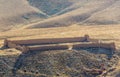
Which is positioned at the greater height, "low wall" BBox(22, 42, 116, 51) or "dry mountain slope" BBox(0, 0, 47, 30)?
"dry mountain slope" BBox(0, 0, 47, 30)

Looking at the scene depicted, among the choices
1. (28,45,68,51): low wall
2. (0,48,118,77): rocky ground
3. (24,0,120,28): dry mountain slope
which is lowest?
(0,48,118,77): rocky ground

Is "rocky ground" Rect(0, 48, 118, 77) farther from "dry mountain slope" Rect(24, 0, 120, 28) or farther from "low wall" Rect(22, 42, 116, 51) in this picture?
"dry mountain slope" Rect(24, 0, 120, 28)

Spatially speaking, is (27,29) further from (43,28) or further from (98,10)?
(98,10)

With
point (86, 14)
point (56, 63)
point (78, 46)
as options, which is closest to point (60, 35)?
point (78, 46)

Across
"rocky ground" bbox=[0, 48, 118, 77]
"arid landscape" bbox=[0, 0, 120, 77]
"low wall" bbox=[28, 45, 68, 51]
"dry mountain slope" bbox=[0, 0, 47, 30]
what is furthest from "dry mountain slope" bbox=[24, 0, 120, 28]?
"rocky ground" bbox=[0, 48, 118, 77]

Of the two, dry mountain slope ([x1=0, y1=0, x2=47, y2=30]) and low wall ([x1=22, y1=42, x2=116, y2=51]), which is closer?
low wall ([x1=22, y1=42, x2=116, y2=51])

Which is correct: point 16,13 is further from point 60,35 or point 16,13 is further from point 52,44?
point 52,44
